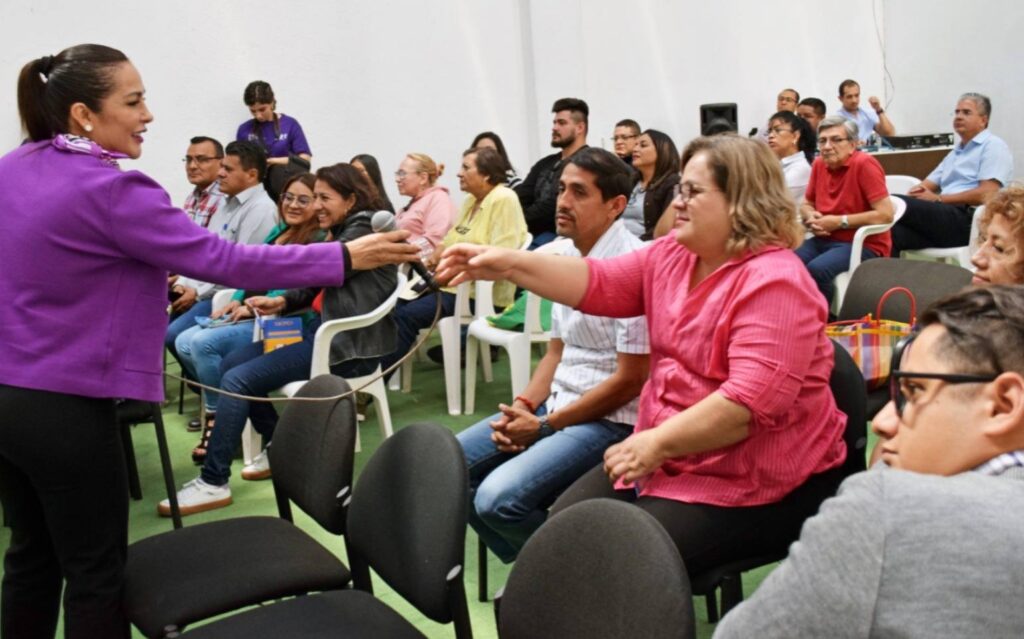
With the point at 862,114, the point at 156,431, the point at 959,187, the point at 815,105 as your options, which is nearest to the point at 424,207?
the point at 156,431

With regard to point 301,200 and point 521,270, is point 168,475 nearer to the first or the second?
point 301,200

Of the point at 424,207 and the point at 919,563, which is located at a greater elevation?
the point at 424,207

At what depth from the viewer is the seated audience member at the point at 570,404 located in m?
2.30

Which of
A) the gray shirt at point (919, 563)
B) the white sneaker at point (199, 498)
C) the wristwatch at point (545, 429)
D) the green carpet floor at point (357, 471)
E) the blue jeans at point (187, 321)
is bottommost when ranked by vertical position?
the green carpet floor at point (357, 471)

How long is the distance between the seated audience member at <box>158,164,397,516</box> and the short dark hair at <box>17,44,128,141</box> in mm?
1603

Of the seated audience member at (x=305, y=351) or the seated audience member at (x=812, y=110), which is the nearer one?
the seated audience member at (x=305, y=351)

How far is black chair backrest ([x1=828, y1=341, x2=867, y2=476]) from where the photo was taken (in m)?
2.19

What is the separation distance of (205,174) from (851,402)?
4.09 m

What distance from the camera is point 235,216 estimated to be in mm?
4926

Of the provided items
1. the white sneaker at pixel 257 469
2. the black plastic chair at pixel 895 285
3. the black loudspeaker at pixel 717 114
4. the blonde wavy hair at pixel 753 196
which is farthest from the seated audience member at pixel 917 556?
the black loudspeaker at pixel 717 114

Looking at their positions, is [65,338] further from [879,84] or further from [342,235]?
[879,84]

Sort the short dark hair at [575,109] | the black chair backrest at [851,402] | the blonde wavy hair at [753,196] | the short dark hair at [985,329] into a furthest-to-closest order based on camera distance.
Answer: the short dark hair at [575,109], the black chair backrest at [851,402], the blonde wavy hair at [753,196], the short dark hair at [985,329]

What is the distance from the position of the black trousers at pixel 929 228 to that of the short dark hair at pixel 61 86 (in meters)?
4.48

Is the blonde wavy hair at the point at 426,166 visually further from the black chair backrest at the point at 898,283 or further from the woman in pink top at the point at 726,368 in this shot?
the woman in pink top at the point at 726,368
